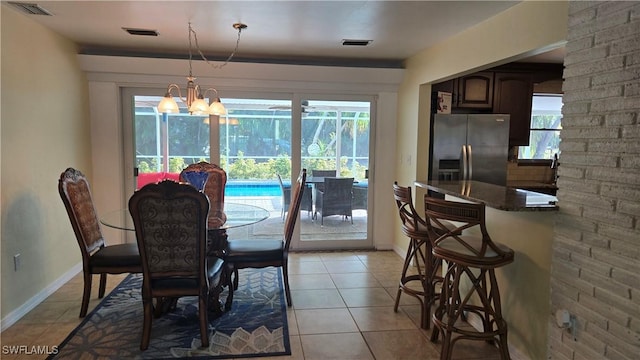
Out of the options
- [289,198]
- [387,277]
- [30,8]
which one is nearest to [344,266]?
[387,277]

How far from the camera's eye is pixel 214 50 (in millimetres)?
4234

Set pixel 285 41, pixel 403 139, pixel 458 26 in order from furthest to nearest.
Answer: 1. pixel 403 139
2. pixel 285 41
3. pixel 458 26

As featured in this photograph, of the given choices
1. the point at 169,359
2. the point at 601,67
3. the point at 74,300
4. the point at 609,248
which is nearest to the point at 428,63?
the point at 601,67

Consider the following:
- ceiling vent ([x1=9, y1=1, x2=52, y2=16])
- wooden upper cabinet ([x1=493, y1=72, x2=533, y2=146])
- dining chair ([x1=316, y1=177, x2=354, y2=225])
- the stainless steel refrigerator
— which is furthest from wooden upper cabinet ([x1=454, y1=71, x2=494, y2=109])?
ceiling vent ([x1=9, y1=1, x2=52, y2=16])

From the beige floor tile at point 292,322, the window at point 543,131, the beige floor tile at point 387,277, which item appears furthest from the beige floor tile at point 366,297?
the window at point 543,131

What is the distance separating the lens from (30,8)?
287 cm

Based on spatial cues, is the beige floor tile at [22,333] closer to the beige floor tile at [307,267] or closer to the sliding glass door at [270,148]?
the sliding glass door at [270,148]

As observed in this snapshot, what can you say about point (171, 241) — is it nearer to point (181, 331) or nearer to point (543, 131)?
point (181, 331)

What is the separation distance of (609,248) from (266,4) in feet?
8.11

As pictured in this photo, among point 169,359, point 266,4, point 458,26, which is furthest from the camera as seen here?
point 458,26

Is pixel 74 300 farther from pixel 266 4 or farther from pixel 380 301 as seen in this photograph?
pixel 266 4

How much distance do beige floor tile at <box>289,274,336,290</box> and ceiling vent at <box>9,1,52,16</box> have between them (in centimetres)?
298

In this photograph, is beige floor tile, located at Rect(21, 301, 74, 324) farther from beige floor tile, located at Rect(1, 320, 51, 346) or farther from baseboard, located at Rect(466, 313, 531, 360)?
baseboard, located at Rect(466, 313, 531, 360)

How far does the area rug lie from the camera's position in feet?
8.26
